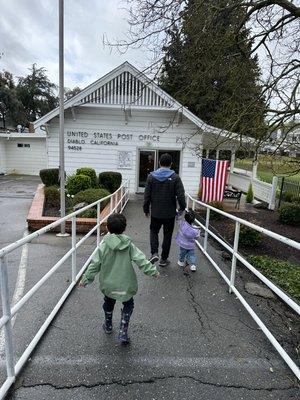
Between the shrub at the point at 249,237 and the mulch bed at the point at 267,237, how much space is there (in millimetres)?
121

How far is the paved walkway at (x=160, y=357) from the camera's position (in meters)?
2.46

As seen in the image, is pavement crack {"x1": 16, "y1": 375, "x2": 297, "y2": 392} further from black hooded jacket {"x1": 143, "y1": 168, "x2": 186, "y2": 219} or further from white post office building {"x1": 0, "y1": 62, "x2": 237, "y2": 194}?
white post office building {"x1": 0, "y1": 62, "x2": 237, "y2": 194}

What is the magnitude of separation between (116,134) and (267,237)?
8.79m

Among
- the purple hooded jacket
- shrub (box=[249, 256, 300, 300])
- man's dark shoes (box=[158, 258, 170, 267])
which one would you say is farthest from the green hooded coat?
shrub (box=[249, 256, 300, 300])

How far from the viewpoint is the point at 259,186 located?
50.4 ft

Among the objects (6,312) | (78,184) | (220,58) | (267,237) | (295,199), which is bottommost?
(267,237)

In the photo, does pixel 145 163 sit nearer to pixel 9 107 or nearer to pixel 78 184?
pixel 78 184

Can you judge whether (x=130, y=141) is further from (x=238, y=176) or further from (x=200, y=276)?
(x=200, y=276)

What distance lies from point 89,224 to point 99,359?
5121 mm

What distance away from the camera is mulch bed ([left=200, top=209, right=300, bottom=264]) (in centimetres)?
769

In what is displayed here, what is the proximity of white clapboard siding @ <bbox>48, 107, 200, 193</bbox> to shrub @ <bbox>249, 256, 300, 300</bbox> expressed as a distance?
8567mm

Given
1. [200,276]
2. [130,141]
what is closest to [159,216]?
[200,276]

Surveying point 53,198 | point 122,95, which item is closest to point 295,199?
point 122,95

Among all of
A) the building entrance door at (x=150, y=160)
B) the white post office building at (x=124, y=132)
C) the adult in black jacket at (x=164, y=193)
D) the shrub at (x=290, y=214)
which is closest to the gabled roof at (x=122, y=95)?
the white post office building at (x=124, y=132)
